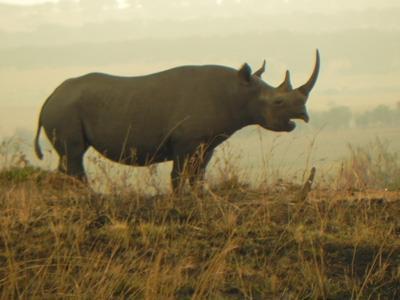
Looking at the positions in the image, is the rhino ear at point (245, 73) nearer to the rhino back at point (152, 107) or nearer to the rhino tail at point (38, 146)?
the rhino back at point (152, 107)

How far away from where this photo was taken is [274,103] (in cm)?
1174

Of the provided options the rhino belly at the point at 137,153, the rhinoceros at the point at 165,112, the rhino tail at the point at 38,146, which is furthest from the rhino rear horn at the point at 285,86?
the rhino tail at the point at 38,146

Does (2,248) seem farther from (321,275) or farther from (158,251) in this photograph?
(321,275)

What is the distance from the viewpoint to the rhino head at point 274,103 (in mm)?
11750

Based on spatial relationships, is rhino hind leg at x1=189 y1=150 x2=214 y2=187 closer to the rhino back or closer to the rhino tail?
the rhino back

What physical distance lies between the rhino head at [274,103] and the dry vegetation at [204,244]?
1.83 metres

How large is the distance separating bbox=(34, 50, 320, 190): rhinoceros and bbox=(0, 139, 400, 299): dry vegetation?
1.45 m

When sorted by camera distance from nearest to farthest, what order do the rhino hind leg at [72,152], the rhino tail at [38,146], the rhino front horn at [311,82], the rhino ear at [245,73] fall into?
the rhino ear at [245,73], the rhino front horn at [311,82], the rhino hind leg at [72,152], the rhino tail at [38,146]

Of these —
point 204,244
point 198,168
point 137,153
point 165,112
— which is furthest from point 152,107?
point 204,244

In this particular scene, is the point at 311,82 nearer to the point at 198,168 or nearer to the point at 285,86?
the point at 285,86

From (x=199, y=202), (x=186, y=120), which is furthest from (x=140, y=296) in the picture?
(x=186, y=120)

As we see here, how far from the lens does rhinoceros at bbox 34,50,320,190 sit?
37.3 ft

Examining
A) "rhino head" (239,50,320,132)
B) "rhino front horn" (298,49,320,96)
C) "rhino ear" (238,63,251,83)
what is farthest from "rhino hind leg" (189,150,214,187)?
"rhino front horn" (298,49,320,96)

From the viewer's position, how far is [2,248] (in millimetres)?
7789
